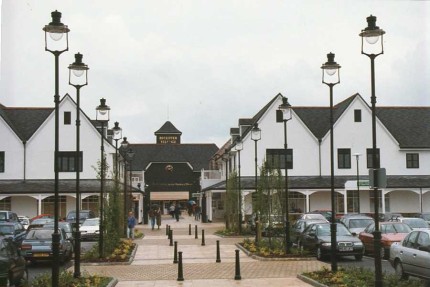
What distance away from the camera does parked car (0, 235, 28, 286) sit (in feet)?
50.7

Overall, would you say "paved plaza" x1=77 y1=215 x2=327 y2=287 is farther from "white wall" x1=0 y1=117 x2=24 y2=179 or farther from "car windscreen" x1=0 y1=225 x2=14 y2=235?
A: "white wall" x1=0 y1=117 x2=24 y2=179

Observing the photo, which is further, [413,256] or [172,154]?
[172,154]

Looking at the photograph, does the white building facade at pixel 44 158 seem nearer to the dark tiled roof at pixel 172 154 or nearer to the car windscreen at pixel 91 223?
the car windscreen at pixel 91 223

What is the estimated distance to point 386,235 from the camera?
963 inches

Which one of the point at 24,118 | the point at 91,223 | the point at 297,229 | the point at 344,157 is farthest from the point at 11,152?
the point at 297,229

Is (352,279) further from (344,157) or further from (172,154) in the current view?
(172,154)

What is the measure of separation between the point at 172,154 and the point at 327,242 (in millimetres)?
69651

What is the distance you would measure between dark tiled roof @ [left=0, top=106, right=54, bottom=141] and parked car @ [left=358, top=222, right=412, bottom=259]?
3747 cm

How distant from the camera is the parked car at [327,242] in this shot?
77.4 feet

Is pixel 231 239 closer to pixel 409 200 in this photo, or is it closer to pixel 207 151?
pixel 409 200

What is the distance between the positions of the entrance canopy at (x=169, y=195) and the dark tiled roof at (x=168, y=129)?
1064 inches

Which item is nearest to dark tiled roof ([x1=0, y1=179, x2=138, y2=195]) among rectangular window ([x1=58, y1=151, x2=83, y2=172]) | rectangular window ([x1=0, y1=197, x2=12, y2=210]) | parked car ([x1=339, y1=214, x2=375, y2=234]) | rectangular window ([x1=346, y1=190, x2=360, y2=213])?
rectangular window ([x1=58, y1=151, x2=83, y2=172])

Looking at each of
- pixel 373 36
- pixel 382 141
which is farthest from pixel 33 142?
pixel 373 36

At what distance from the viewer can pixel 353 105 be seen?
2218 inches
